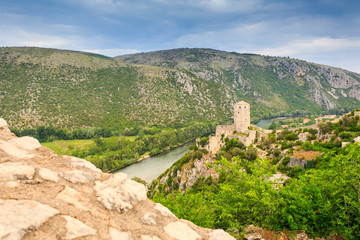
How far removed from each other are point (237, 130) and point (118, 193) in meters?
37.0

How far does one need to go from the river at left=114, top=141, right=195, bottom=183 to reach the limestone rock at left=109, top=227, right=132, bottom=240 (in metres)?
42.3

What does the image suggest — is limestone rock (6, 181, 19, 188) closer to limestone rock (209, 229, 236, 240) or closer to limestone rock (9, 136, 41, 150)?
limestone rock (9, 136, 41, 150)

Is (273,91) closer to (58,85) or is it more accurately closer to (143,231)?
(58,85)

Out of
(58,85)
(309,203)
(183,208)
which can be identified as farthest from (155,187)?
(58,85)

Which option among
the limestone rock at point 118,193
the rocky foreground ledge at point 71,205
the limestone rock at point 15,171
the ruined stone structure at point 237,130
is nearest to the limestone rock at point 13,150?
the rocky foreground ledge at point 71,205

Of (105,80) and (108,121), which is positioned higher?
(105,80)

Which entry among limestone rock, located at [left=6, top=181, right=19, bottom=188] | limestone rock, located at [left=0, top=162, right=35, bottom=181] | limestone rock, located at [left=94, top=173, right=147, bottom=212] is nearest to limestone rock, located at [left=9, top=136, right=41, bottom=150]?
limestone rock, located at [left=0, top=162, right=35, bottom=181]

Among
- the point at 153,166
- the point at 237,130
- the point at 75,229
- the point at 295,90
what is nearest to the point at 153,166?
the point at 153,166

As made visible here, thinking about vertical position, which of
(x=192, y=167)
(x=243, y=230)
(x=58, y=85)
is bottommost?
(x=192, y=167)

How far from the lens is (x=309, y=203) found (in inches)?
328

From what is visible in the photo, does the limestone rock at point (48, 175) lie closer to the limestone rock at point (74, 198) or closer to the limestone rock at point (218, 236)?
the limestone rock at point (74, 198)

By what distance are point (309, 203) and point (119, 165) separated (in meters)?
51.0

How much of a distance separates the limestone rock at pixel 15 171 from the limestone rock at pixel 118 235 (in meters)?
2.12

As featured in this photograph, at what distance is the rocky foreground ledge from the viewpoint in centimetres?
322
